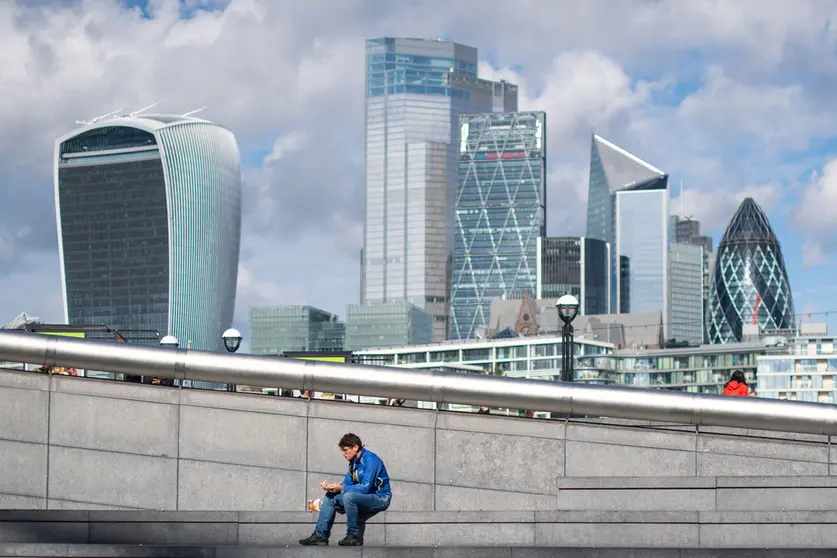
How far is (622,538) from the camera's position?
50.1 feet

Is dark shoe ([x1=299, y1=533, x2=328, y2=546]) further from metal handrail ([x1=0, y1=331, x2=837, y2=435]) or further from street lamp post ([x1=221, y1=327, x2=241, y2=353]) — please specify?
street lamp post ([x1=221, y1=327, x2=241, y2=353])

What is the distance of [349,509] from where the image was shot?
1431 centimetres

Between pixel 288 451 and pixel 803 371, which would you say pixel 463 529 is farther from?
pixel 803 371

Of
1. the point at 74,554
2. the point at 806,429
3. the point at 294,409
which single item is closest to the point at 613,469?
the point at 806,429

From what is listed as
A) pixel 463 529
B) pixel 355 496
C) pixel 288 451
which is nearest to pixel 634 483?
pixel 463 529

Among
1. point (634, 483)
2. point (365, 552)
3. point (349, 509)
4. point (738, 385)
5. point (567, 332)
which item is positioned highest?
point (567, 332)

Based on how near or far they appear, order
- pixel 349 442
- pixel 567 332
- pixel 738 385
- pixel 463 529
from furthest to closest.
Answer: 1. pixel 567 332
2. pixel 738 385
3. pixel 463 529
4. pixel 349 442

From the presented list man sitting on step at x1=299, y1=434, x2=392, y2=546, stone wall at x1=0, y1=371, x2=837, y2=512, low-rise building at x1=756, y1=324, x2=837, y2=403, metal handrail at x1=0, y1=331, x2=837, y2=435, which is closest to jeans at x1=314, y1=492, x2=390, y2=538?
man sitting on step at x1=299, y1=434, x2=392, y2=546

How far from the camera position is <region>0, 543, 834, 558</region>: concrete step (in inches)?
531

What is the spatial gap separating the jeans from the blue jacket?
10 centimetres

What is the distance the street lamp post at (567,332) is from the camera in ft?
88.6

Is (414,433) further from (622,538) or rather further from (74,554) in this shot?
(74,554)

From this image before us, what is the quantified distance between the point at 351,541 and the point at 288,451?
407cm

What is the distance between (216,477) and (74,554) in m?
4.84
